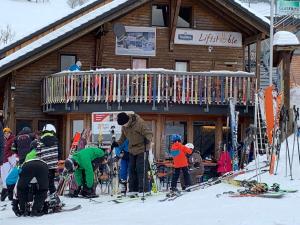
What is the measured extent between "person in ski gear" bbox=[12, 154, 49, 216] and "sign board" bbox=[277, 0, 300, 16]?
1087 inches

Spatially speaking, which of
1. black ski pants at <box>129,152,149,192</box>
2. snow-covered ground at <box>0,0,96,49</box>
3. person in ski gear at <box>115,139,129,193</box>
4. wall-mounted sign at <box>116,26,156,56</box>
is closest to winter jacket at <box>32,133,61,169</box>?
black ski pants at <box>129,152,149,192</box>

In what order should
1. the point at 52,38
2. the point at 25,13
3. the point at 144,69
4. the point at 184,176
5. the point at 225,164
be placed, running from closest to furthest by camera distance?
the point at 184,176
the point at 225,164
the point at 144,69
the point at 52,38
the point at 25,13

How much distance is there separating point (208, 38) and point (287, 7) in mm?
14660

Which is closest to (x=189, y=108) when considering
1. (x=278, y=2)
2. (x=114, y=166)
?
(x=114, y=166)

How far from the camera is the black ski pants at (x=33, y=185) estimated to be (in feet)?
33.6

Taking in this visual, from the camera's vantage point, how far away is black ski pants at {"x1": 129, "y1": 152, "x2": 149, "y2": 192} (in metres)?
12.8

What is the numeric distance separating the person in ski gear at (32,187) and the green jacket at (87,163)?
2.20 m

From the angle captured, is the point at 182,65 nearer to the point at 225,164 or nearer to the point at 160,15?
the point at 160,15

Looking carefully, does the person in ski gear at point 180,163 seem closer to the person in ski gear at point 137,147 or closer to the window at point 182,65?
the person in ski gear at point 137,147

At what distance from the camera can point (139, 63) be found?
75.1 ft

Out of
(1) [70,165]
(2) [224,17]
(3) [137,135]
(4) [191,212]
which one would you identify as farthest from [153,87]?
(4) [191,212]

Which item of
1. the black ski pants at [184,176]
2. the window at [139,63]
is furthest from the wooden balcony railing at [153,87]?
the black ski pants at [184,176]

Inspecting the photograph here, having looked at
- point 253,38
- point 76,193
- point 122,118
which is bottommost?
point 76,193

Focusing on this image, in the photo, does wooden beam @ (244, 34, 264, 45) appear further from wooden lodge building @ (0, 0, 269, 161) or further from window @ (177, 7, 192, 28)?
window @ (177, 7, 192, 28)
